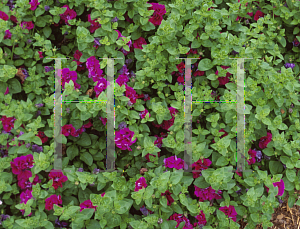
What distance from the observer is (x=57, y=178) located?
89.0 inches

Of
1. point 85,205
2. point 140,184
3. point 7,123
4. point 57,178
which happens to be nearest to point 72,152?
point 57,178

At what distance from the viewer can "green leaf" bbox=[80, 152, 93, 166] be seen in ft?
8.18

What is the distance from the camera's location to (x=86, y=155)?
252 centimetres

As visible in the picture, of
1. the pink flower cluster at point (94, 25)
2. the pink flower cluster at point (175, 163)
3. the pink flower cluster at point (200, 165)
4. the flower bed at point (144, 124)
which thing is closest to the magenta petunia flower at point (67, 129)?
the flower bed at point (144, 124)

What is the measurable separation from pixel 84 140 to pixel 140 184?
2.34ft

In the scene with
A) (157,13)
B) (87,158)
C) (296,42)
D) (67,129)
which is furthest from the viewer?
(296,42)

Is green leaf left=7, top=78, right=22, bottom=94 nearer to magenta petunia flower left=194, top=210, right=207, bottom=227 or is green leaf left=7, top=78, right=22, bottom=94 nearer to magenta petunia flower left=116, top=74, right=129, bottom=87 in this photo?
magenta petunia flower left=116, top=74, right=129, bottom=87

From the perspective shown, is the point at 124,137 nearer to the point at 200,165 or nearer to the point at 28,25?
the point at 200,165

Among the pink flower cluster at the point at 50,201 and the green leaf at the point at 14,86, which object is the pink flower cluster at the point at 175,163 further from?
the green leaf at the point at 14,86

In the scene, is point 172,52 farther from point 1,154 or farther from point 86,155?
point 1,154

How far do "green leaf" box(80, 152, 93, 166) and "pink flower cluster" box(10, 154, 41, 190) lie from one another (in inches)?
16.3

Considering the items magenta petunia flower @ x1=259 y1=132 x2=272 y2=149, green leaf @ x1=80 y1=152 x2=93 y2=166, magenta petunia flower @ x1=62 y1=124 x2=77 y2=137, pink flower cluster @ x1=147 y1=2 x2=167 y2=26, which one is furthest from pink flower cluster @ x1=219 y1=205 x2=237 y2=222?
pink flower cluster @ x1=147 y1=2 x2=167 y2=26

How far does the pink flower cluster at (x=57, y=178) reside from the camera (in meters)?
2.24

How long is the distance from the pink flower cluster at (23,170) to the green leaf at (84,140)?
1.41 feet
